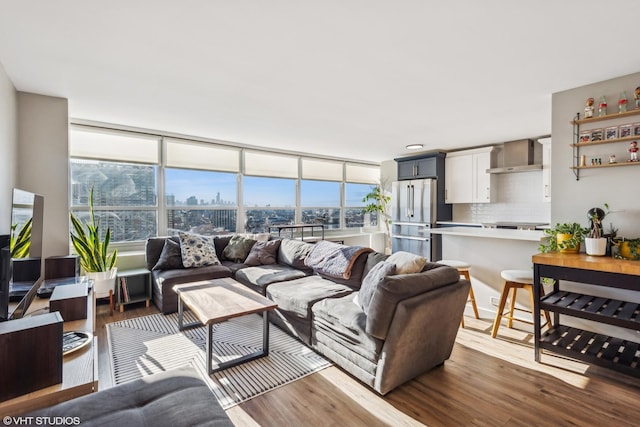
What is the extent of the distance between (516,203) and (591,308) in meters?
3.50

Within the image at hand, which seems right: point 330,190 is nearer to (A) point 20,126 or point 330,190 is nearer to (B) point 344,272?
(B) point 344,272

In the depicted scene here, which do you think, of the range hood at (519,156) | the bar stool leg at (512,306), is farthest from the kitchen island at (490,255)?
the range hood at (519,156)

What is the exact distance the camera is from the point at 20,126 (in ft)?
10.2

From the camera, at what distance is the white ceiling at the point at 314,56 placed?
1.79 m

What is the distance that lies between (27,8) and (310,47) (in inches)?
65.2

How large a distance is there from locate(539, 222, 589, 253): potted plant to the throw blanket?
1680 millimetres

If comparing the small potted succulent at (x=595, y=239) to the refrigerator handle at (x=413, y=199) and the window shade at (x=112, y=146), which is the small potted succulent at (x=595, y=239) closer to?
the refrigerator handle at (x=413, y=199)

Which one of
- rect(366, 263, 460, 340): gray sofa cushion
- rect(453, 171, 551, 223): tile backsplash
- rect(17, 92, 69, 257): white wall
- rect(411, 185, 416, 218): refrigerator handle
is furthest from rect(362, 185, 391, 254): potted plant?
rect(17, 92, 69, 257): white wall

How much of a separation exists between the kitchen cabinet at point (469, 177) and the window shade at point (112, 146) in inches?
205

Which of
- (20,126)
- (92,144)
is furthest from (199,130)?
(20,126)

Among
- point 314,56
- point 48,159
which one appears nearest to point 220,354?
point 314,56

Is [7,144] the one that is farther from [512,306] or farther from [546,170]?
[546,170]

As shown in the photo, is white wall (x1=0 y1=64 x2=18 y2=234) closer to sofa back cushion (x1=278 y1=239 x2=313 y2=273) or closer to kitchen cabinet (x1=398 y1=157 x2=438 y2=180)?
sofa back cushion (x1=278 y1=239 x2=313 y2=273)

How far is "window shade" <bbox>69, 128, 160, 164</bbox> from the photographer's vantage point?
161 inches
